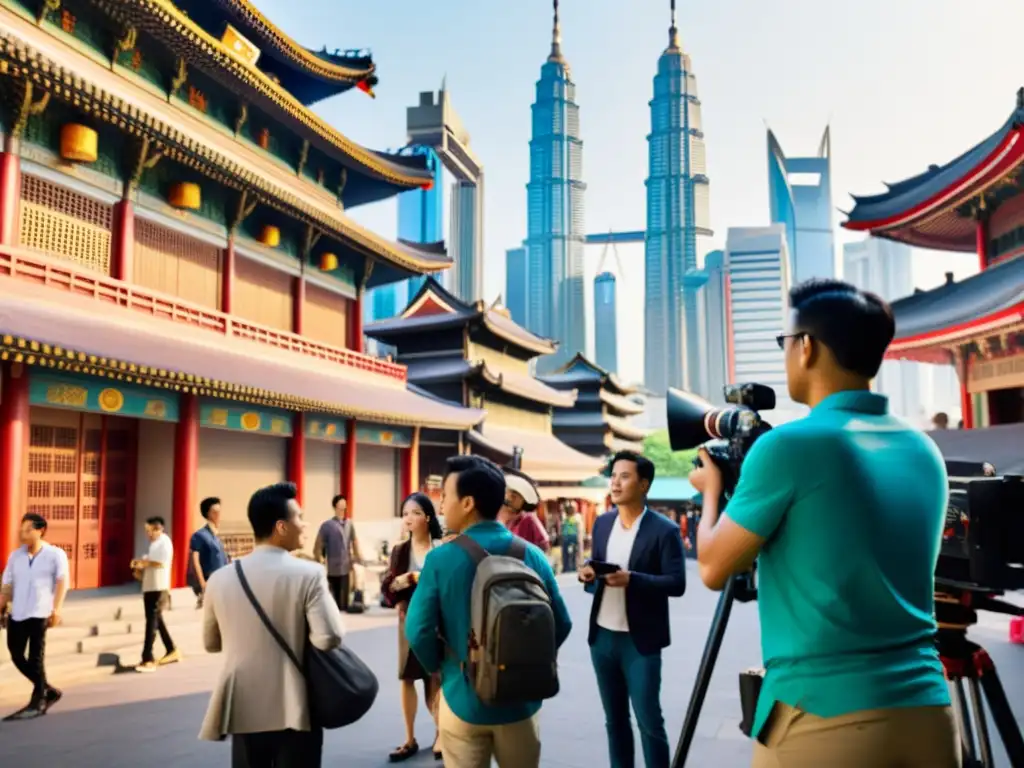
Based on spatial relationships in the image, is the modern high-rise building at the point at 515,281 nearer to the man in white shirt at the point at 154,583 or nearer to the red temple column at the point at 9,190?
the red temple column at the point at 9,190

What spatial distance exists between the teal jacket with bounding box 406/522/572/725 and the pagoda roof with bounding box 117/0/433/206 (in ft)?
33.4

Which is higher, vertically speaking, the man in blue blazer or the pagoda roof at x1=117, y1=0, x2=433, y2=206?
the pagoda roof at x1=117, y1=0, x2=433, y2=206

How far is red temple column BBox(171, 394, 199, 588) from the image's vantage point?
1066 cm

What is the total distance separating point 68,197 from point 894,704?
1118 centimetres

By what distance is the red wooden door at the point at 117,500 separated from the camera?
1048cm

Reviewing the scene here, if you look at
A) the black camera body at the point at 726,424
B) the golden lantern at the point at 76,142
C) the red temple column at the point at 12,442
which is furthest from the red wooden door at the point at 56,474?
the black camera body at the point at 726,424

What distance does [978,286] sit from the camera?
1377 centimetres

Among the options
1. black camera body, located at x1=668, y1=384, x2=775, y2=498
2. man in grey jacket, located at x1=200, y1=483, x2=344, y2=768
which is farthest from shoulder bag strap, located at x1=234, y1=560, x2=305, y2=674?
black camera body, located at x1=668, y1=384, x2=775, y2=498

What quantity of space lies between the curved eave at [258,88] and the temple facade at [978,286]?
373 inches

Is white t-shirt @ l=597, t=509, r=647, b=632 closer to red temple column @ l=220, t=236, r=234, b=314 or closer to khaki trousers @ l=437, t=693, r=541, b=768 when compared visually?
khaki trousers @ l=437, t=693, r=541, b=768

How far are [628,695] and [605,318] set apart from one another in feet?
461

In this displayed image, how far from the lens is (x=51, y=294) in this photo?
9109 mm

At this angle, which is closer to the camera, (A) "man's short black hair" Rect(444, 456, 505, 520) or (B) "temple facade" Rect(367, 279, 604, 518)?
(A) "man's short black hair" Rect(444, 456, 505, 520)

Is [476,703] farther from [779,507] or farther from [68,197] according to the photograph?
[68,197]
